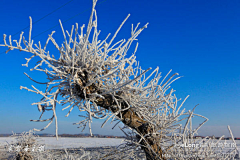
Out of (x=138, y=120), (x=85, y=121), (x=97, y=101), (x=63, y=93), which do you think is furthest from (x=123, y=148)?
(x=63, y=93)

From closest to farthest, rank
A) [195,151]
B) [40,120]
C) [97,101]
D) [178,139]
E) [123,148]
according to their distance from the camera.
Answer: [40,120] → [97,101] → [195,151] → [178,139] → [123,148]

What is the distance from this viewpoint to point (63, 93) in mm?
2072

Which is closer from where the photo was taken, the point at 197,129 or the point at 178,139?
the point at 197,129

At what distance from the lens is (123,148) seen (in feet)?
8.97

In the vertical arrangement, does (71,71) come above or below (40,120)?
above

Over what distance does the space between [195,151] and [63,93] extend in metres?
1.57

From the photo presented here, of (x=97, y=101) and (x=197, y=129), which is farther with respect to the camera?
(x=197, y=129)

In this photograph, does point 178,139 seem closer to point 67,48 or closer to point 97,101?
point 97,101

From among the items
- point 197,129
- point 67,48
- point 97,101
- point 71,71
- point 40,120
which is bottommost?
point 197,129

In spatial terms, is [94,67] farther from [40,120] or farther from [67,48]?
[40,120]

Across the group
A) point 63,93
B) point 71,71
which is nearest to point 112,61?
point 71,71

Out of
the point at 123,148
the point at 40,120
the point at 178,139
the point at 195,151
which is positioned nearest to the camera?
the point at 40,120

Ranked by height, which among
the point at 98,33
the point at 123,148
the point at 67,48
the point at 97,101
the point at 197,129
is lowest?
the point at 123,148

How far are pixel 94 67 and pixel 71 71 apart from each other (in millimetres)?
240
